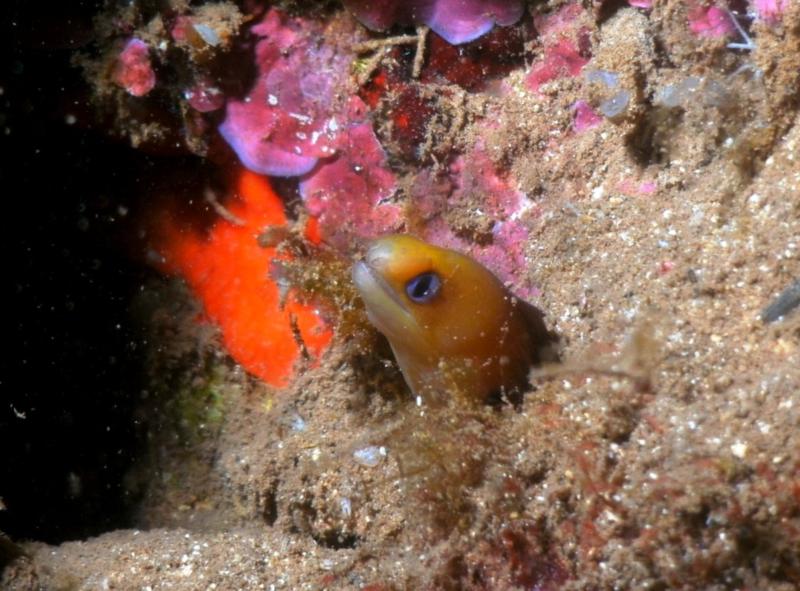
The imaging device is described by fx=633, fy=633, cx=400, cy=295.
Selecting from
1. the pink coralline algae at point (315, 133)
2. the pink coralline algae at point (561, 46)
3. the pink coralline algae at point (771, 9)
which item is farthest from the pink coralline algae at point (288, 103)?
the pink coralline algae at point (771, 9)

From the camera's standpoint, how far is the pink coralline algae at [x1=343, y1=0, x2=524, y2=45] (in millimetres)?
3400

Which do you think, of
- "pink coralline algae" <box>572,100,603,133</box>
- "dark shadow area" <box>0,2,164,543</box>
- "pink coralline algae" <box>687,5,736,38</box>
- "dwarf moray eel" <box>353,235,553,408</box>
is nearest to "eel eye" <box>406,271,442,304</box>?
"dwarf moray eel" <box>353,235,553,408</box>

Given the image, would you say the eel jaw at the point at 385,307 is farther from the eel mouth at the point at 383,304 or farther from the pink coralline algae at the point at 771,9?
the pink coralline algae at the point at 771,9

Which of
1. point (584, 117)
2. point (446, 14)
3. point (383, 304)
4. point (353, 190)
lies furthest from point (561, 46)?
point (383, 304)

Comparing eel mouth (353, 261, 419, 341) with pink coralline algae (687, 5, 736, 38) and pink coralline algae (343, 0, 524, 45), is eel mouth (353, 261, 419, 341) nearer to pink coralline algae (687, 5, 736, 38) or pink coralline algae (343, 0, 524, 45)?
pink coralline algae (343, 0, 524, 45)

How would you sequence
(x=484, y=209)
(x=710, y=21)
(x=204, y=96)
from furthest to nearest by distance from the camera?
(x=204, y=96)
(x=484, y=209)
(x=710, y=21)

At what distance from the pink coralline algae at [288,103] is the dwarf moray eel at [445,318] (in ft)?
4.16

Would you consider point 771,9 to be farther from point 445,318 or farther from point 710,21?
point 445,318

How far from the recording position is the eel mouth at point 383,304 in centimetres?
274

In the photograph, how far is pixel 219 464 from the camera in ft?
14.2

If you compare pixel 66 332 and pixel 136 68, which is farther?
pixel 66 332

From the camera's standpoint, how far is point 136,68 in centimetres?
355

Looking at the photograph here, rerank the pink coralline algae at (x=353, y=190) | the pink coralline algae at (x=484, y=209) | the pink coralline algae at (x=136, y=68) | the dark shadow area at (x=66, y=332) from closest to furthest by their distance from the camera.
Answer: the pink coralline algae at (x=484, y=209), the pink coralline algae at (x=136, y=68), the pink coralline algae at (x=353, y=190), the dark shadow area at (x=66, y=332)

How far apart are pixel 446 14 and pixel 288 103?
105 cm
